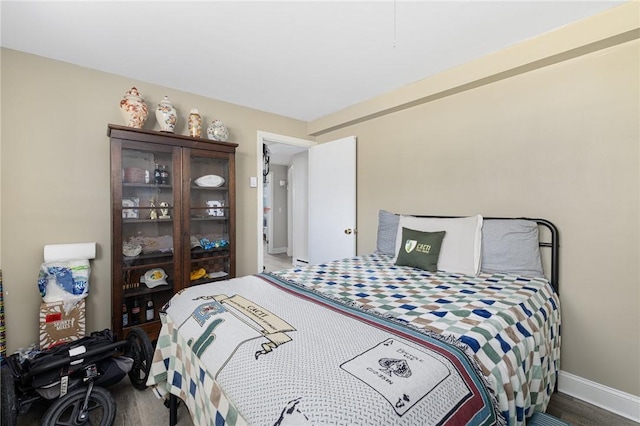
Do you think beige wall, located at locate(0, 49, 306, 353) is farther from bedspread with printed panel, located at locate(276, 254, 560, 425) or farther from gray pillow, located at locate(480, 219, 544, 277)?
gray pillow, located at locate(480, 219, 544, 277)

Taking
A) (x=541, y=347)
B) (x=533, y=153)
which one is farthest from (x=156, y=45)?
(x=541, y=347)

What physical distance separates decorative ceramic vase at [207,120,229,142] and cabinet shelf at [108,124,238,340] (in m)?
0.16

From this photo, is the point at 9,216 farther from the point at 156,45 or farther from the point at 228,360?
the point at 228,360

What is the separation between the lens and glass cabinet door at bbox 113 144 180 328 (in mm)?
2365

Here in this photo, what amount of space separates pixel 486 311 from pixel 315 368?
3.09 feet

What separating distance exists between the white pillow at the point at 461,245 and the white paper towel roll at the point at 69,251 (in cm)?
283

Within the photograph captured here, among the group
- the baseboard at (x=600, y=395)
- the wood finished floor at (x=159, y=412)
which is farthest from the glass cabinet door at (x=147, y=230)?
the baseboard at (x=600, y=395)

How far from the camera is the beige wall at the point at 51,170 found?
2092 millimetres

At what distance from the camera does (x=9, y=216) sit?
208 cm

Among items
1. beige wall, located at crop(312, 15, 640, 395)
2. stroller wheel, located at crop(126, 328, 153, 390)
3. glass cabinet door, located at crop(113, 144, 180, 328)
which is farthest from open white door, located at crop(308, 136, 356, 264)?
stroller wheel, located at crop(126, 328, 153, 390)

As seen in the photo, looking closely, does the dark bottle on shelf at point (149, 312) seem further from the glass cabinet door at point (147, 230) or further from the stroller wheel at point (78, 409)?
the stroller wheel at point (78, 409)

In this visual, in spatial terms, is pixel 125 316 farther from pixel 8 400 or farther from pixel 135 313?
pixel 8 400

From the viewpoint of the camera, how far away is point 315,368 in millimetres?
841

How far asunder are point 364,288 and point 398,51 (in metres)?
1.81
